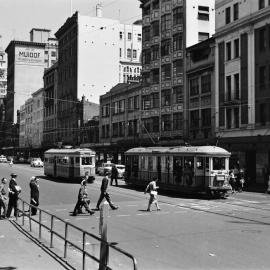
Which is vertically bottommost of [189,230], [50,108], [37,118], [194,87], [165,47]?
[189,230]

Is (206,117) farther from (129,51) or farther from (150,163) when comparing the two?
(129,51)

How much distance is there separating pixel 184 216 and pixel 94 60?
72.9m

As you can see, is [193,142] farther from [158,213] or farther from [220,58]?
[158,213]

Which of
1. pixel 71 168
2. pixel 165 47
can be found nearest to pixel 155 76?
pixel 165 47

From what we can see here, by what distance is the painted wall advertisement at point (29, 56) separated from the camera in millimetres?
155750

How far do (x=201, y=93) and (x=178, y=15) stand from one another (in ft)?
36.2

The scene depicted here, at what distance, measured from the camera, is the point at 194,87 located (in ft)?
171

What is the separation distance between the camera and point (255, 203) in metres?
26.4

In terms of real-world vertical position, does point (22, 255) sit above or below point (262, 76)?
below

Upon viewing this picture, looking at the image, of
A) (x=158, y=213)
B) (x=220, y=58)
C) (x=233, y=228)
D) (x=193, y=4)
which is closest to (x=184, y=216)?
(x=158, y=213)

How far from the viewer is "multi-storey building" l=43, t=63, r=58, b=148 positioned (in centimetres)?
10731

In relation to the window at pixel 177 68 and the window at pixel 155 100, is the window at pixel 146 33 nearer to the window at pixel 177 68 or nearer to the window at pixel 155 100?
the window at pixel 155 100

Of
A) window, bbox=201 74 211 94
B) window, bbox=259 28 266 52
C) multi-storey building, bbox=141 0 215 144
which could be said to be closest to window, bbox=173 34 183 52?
multi-storey building, bbox=141 0 215 144

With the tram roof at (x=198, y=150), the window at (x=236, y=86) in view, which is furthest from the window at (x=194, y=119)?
the tram roof at (x=198, y=150)
